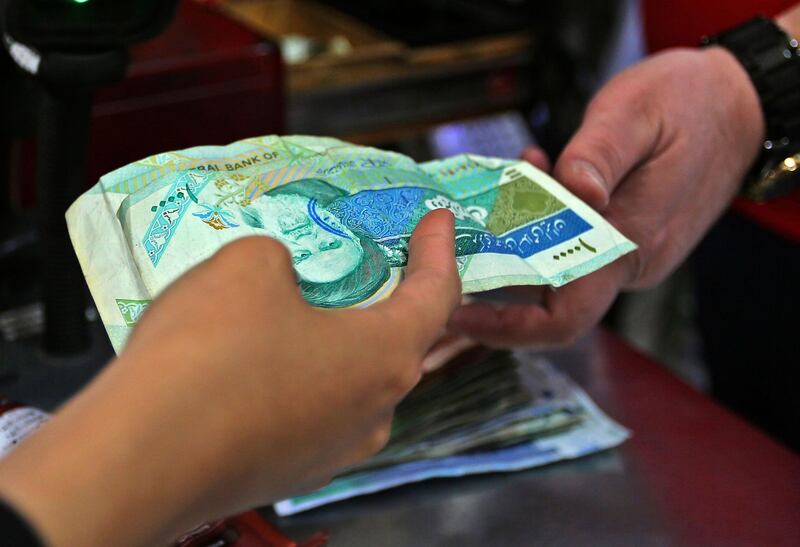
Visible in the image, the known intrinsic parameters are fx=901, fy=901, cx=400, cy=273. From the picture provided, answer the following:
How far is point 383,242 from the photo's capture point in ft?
2.25

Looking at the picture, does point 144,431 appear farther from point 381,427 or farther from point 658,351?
point 658,351

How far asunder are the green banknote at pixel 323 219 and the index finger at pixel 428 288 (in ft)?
0.23

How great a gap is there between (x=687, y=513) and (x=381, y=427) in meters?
0.43

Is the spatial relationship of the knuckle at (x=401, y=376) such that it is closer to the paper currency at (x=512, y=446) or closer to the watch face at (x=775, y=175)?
the paper currency at (x=512, y=446)

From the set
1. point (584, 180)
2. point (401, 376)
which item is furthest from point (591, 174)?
point (401, 376)

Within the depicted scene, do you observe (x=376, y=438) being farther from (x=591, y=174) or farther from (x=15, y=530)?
(x=591, y=174)

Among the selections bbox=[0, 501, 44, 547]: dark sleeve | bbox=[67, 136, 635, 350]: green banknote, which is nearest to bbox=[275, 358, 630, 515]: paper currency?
bbox=[67, 136, 635, 350]: green banknote

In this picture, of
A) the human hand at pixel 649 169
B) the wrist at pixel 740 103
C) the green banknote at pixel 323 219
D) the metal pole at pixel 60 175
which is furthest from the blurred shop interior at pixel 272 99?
the wrist at pixel 740 103

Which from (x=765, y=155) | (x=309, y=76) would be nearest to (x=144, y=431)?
(x=765, y=155)

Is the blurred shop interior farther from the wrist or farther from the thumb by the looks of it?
the wrist

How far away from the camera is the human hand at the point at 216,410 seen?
1.24ft

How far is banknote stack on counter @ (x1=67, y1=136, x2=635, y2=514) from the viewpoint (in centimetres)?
63

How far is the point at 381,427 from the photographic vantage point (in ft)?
1.65

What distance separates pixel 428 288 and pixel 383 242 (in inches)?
6.3
